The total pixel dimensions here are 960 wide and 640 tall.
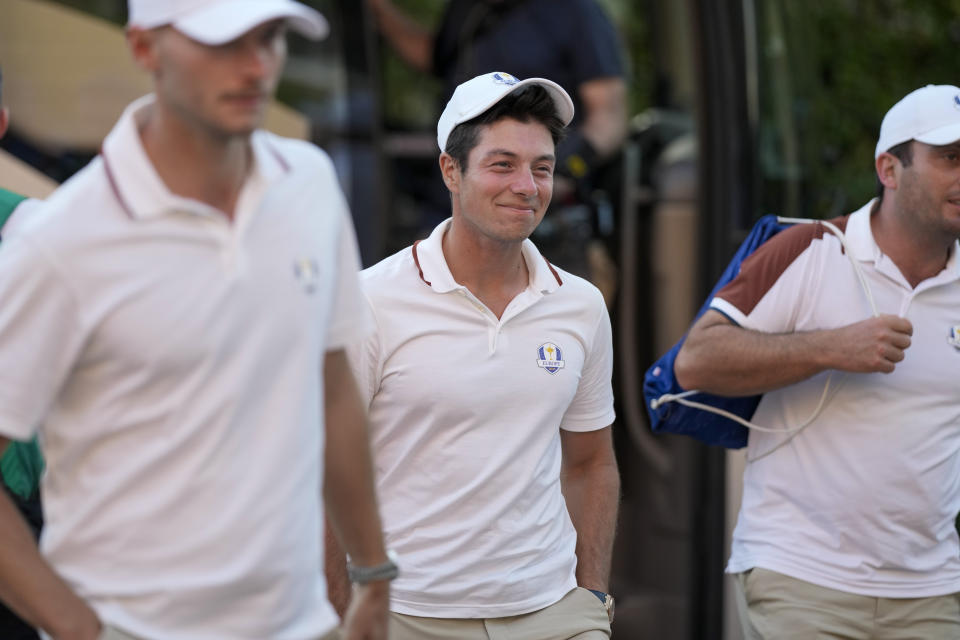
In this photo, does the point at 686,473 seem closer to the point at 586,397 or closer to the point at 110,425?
the point at 586,397

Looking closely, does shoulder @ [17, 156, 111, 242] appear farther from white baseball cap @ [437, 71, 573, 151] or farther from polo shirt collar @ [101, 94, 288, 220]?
white baseball cap @ [437, 71, 573, 151]

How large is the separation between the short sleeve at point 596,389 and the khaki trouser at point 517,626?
1.31 feet

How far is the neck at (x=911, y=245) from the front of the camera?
3311 mm

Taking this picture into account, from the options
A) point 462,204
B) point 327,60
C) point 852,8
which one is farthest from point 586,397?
point 852,8

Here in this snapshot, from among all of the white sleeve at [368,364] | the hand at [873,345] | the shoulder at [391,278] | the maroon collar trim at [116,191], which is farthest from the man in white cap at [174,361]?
the hand at [873,345]

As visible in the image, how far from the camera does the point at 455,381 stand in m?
2.90

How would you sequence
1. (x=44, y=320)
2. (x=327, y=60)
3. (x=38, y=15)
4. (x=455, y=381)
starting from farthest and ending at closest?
(x=327, y=60)
(x=38, y=15)
(x=455, y=381)
(x=44, y=320)

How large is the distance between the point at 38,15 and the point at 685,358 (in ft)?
7.88

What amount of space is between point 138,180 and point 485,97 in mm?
1281

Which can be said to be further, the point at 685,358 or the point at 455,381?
the point at 685,358

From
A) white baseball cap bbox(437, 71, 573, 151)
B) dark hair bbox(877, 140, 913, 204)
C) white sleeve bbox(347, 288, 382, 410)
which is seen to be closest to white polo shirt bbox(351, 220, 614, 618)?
white sleeve bbox(347, 288, 382, 410)

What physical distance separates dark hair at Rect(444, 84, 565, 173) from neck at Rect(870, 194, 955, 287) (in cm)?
82

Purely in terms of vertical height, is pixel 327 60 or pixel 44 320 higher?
pixel 327 60

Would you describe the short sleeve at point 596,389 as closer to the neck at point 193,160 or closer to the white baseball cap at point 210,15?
the neck at point 193,160
